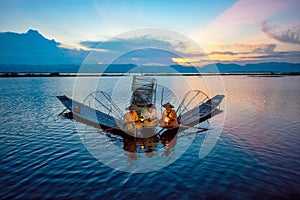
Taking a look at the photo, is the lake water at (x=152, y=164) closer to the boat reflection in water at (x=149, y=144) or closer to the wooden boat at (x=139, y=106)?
the boat reflection in water at (x=149, y=144)

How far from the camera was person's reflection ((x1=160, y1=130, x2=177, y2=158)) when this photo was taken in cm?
962

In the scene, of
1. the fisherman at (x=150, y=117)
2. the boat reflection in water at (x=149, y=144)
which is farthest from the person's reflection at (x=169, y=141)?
the fisherman at (x=150, y=117)

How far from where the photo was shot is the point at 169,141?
11273 mm

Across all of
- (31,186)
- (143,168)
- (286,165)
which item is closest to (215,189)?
→ (143,168)

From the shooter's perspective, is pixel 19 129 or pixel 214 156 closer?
pixel 214 156

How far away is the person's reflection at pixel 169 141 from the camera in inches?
379

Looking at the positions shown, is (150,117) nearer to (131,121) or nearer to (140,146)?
(131,121)

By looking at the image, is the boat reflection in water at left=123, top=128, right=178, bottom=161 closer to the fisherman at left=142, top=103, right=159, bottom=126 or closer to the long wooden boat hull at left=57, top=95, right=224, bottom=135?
the fisherman at left=142, top=103, right=159, bottom=126

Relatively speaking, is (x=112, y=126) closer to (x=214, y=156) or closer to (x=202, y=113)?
(x=214, y=156)

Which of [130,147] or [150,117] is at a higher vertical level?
[150,117]

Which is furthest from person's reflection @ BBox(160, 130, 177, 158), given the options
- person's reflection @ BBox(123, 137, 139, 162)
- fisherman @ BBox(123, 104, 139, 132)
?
fisherman @ BBox(123, 104, 139, 132)

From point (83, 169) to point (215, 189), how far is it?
477 cm

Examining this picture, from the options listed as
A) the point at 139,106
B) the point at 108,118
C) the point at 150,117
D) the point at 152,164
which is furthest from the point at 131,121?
the point at 108,118

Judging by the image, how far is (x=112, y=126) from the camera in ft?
39.9
